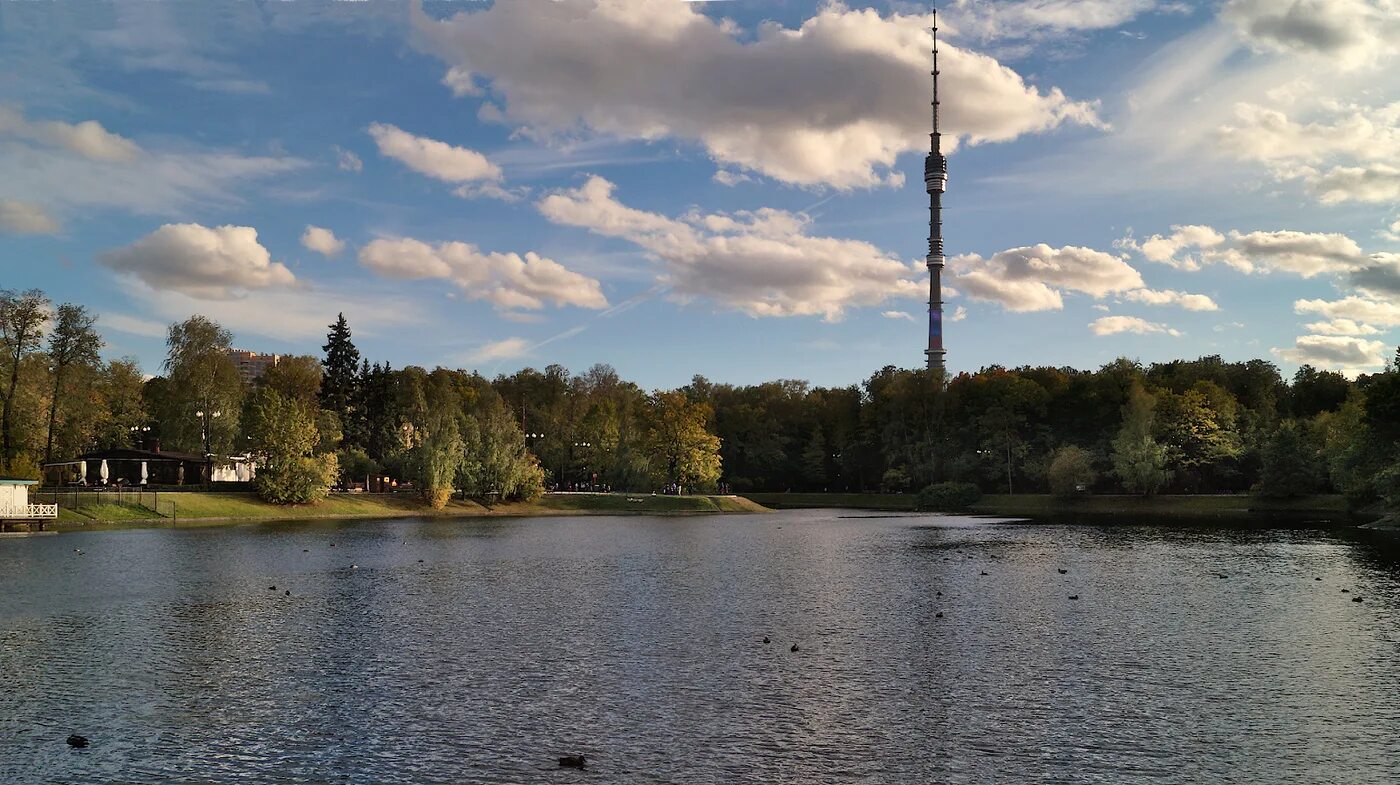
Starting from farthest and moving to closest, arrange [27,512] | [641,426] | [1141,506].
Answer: [641,426]
[1141,506]
[27,512]

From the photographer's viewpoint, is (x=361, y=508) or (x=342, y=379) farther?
(x=342, y=379)

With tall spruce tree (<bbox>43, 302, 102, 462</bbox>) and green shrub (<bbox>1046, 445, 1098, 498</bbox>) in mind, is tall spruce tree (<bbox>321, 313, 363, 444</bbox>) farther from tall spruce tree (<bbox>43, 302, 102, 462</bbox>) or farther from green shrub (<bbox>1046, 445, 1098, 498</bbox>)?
green shrub (<bbox>1046, 445, 1098, 498</bbox>)

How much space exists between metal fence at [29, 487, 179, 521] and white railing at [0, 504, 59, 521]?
690 cm

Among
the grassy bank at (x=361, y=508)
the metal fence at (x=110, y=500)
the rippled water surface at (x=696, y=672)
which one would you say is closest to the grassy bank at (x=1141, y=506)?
the grassy bank at (x=361, y=508)

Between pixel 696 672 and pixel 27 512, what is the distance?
7834 cm

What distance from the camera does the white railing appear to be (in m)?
82.7

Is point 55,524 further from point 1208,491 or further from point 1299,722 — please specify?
point 1208,491

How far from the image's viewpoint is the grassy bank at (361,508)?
95000 millimetres

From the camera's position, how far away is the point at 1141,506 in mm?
144875

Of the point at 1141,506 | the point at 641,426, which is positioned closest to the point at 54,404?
the point at 641,426

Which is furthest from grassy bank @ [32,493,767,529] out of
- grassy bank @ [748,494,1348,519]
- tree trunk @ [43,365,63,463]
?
grassy bank @ [748,494,1348,519]

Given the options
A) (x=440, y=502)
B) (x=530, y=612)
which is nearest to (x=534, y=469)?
(x=440, y=502)

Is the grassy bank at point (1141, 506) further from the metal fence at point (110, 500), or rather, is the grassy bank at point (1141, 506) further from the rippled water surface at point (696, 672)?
the metal fence at point (110, 500)

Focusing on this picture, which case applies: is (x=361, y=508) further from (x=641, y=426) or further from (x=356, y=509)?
(x=641, y=426)
